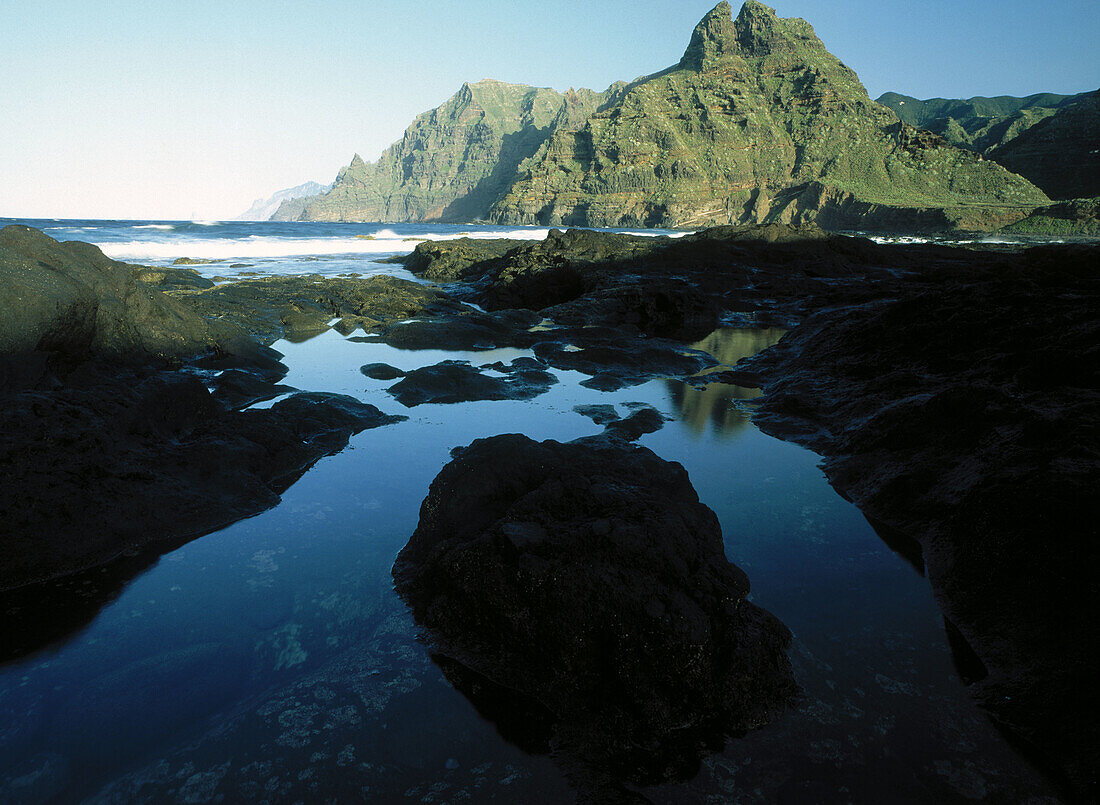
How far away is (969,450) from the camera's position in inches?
187

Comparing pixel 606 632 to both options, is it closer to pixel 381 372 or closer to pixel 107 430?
pixel 107 430

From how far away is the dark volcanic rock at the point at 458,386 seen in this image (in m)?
8.02

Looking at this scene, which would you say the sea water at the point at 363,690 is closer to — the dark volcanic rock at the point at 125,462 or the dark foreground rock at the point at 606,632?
the dark foreground rock at the point at 606,632

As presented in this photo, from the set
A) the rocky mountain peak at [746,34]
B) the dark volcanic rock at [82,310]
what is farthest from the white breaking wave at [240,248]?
the rocky mountain peak at [746,34]

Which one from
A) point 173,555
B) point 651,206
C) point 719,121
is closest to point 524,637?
point 173,555

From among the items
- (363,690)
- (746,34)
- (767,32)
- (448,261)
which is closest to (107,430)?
(363,690)

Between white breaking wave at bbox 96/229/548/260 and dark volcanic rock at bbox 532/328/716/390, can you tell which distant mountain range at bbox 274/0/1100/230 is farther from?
dark volcanic rock at bbox 532/328/716/390

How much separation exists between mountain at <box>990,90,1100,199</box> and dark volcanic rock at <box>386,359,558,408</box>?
108577 mm

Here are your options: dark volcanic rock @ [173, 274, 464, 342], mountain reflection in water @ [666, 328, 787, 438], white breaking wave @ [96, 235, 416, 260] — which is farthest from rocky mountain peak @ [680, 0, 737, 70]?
mountain reflection in water @ [666, 328, 787, 438]

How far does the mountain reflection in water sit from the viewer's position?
7.30 meters

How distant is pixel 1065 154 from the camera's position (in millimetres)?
87562

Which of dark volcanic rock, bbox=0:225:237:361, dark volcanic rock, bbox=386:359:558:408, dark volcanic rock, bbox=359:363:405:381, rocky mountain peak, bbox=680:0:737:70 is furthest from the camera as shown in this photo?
rocky mountain peak, bbox=680:0:737:70

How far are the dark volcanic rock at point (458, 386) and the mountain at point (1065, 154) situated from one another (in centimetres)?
10858

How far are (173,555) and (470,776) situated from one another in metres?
3.05
